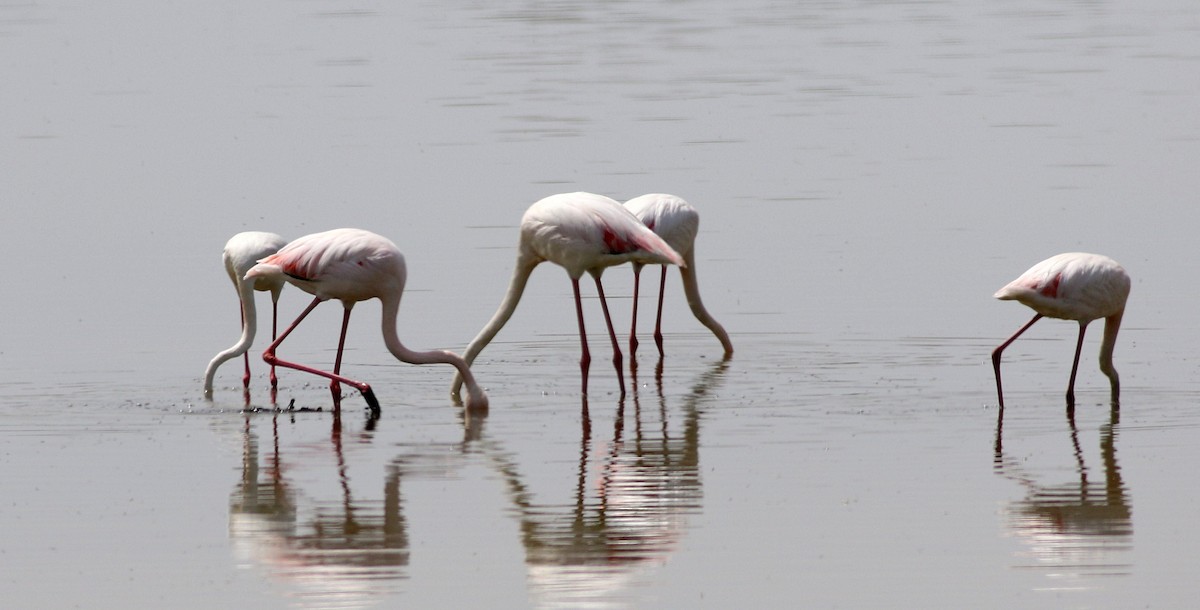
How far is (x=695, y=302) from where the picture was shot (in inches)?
548

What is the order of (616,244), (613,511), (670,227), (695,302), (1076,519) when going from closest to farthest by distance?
1. (1076,519)
2. (613,511)
3. (616,244)
4. (670,227)
5. (695,302)

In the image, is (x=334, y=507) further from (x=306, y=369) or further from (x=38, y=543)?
(x=306, y=369)

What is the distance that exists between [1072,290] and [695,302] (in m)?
3.61

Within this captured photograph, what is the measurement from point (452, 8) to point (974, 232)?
2488 centimetres

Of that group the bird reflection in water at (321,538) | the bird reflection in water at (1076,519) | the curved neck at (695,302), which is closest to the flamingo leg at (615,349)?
the curved neck at (695,302)

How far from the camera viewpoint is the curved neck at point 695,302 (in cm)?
1361

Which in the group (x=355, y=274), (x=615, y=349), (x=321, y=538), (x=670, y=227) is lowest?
(x=321, y=538)

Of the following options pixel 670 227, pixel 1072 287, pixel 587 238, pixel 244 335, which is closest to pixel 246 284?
pixel 244 335

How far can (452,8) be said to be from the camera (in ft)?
134

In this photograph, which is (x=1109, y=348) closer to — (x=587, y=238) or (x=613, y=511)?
(x=587, y=238)

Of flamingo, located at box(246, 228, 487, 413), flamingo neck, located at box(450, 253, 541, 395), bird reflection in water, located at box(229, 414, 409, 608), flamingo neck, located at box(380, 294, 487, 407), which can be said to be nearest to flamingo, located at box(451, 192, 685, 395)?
flamingo neck, located at box(450, 253, 541, 395)

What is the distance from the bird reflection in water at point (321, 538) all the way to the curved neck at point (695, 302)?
4473 millimetres

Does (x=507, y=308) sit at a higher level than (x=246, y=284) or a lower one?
lower

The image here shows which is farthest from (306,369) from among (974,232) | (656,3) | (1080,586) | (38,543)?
(656,3)
